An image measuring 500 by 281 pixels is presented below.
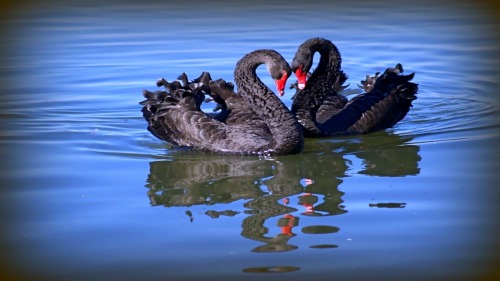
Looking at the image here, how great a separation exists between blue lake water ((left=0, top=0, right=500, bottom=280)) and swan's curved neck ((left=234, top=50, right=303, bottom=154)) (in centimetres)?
12

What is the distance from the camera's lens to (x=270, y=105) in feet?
26.7

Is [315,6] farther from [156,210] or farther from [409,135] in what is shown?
[156,210]

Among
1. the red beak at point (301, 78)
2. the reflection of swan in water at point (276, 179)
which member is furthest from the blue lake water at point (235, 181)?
the red beak at point (301, 78)

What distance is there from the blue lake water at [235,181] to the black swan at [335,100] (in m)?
0.14

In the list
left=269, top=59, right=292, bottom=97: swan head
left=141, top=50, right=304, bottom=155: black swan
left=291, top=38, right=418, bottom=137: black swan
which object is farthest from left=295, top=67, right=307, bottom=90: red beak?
left=269, top=59, right=292, bottom=97: swan head

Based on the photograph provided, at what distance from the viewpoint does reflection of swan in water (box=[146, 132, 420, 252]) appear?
6.37 meters

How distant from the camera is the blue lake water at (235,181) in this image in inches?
221

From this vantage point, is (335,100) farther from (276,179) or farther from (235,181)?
(235,181)

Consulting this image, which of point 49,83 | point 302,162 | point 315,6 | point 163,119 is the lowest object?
point 302,162

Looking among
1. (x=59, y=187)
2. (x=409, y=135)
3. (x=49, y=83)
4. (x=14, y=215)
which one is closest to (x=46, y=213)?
(x=14, y=215)

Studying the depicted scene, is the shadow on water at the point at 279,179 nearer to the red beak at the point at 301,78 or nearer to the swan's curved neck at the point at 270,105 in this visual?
the swan's curved neck at the point at 270,105

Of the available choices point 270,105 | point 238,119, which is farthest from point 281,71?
point 238,119

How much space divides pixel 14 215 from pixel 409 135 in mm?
3656

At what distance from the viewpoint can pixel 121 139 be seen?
8.48 m
